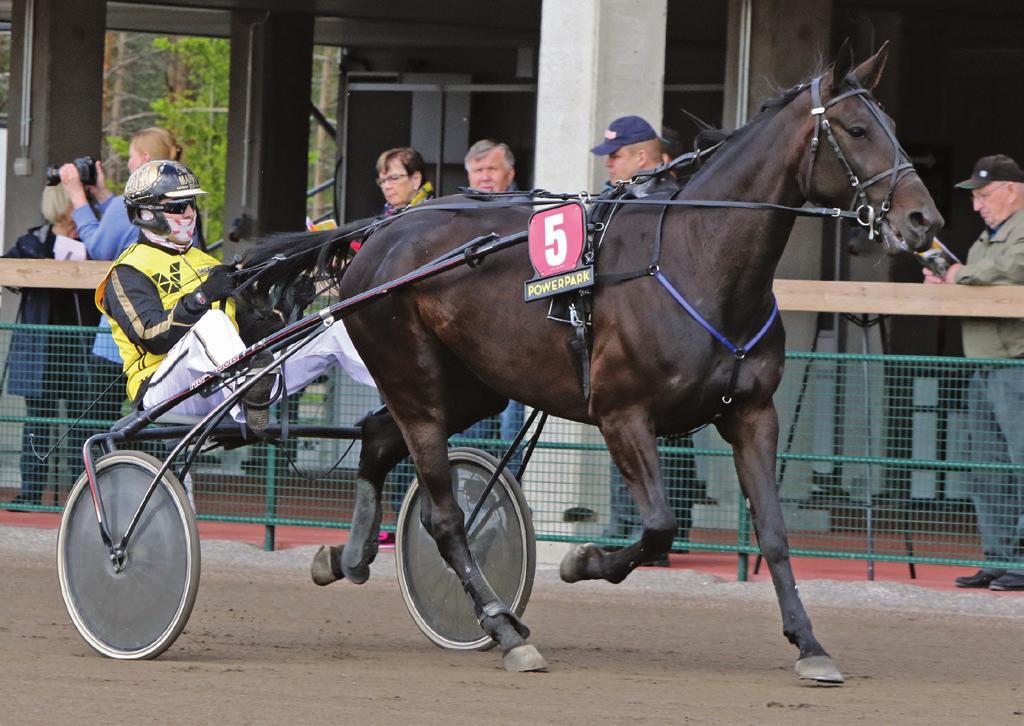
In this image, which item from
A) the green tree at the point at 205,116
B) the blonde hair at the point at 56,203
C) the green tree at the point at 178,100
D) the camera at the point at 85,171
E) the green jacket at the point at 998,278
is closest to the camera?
the green jacket at the point at 998,278

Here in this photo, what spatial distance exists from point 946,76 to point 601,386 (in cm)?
931

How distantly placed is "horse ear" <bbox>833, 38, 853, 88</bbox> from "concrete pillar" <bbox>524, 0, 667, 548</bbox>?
10.6 feet

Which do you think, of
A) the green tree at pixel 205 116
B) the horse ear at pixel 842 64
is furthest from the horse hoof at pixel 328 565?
the green tree at pixel 205 116

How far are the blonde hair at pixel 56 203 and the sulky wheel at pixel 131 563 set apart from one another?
12.6ft

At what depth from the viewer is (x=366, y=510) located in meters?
6.99

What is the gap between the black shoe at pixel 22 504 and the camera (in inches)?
385

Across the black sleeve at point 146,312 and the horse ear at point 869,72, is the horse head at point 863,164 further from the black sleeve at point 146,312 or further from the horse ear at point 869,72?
the black sleeve at point 146,312

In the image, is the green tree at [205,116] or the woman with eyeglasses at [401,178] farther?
the green tree at [205,116]

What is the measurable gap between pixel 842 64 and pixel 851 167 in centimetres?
32

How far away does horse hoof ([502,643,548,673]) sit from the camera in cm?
606

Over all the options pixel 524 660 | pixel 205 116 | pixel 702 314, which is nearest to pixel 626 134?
pixel 702 314

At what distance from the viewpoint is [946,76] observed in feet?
47.0

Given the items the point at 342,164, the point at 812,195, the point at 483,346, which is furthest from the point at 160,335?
the point at 342,164

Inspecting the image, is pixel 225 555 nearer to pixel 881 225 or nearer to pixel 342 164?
pixel 881 225
